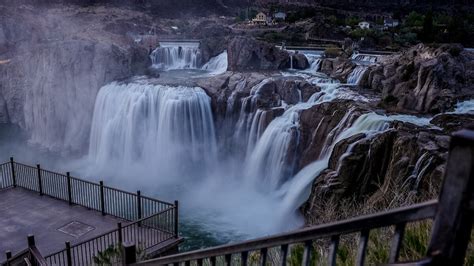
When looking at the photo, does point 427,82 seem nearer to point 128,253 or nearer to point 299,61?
point 299,61

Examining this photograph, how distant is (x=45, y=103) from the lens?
31.3m

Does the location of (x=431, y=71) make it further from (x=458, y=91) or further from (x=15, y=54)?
(x=15, y=54)

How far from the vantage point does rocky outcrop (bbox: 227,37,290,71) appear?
30.5 metres

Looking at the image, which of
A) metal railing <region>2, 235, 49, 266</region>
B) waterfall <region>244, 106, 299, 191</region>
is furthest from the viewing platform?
waterfall <region>244, 106, 299, 191</region>

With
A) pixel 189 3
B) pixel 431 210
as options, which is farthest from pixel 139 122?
pixel 189 3

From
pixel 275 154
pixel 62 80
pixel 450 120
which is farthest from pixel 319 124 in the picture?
pixel 62 80

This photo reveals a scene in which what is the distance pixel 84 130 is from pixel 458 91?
22557 millimetres

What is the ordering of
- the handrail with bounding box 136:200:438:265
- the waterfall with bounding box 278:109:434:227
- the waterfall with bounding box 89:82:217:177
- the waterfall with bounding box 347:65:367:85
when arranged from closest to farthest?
1. the handrail with bounding box 136:200:438:265
2. the waterfall with bounding box 278:109:434:227
3. the waterfall with bounding box 89:82:217:177
4. the waterfall with bounding box 347:65:367:85

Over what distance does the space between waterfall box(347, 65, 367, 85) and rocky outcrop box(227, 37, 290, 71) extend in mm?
7066

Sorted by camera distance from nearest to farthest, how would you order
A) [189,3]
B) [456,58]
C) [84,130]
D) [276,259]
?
[276,259], [456,58], [84,130], [189,3]

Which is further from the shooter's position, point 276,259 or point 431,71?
point 431,71

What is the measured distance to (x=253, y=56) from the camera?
103 ft

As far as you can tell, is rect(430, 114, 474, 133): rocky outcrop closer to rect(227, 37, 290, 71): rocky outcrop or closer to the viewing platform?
the viewing platform

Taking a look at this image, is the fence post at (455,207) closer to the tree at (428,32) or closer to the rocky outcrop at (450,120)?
the rocky outcrop at (450,120)
